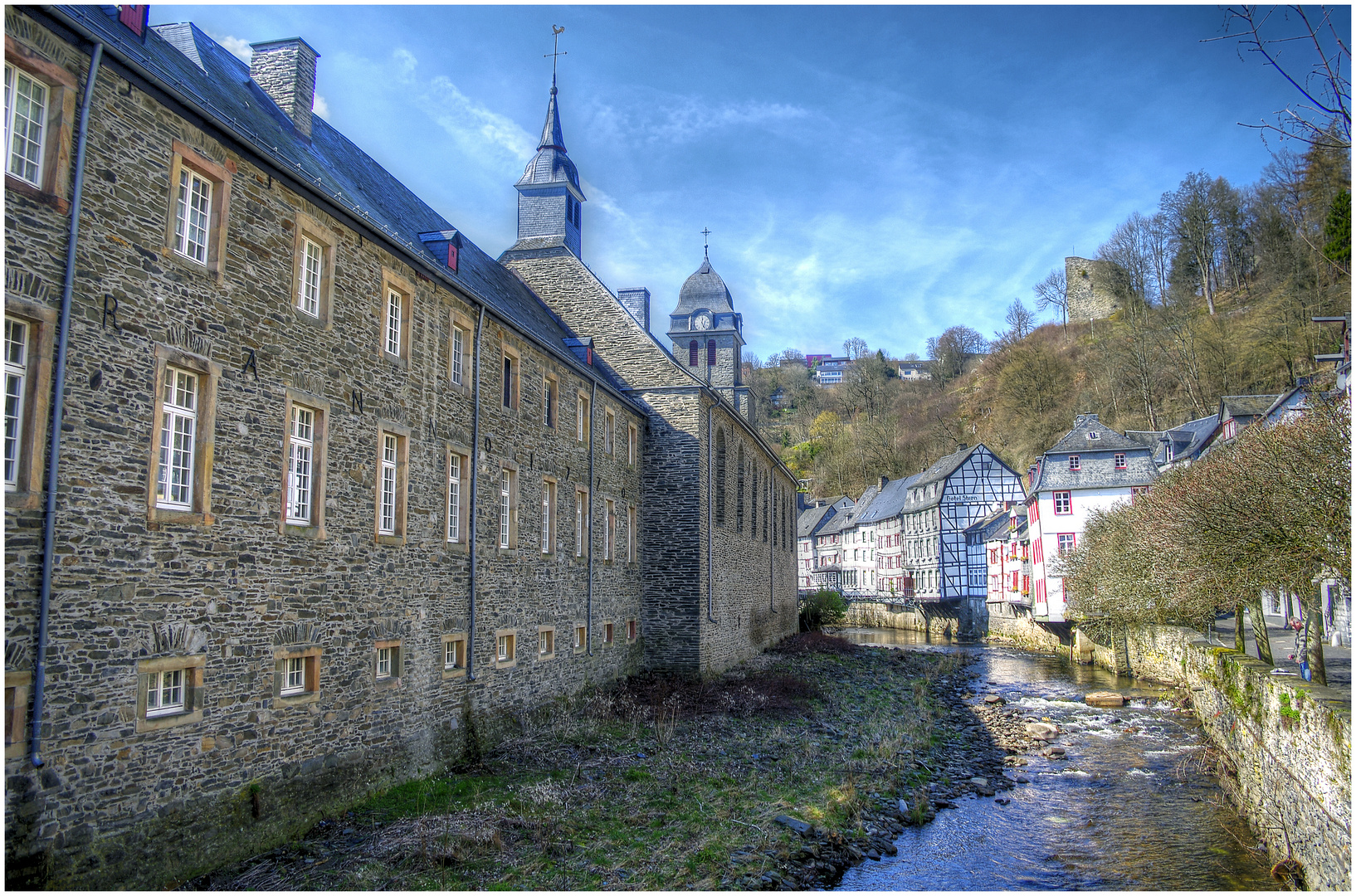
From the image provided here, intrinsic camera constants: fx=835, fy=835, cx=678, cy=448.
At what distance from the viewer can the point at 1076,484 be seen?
38.9 meters

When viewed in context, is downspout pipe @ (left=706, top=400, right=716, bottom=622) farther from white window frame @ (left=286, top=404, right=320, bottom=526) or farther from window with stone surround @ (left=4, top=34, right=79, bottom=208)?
window with stone surround @ (left=4, top=34, right=79, bottom=208)

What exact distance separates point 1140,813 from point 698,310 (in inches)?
1293

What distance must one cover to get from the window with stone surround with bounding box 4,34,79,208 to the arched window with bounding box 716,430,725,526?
19.4 m

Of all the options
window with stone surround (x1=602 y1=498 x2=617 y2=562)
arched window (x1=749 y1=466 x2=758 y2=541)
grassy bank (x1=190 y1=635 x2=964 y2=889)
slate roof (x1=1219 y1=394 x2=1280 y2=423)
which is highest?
slate roof (x1=1219 y1=394 x2=1280 y2=423)

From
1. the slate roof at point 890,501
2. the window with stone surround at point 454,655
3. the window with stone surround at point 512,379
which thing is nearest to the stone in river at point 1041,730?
the window with stone surround at point 454,655

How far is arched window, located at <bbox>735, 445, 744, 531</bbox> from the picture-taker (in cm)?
2809

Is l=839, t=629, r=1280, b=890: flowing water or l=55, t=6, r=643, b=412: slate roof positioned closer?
l=55, t=6, r=643, b=412: slate roof

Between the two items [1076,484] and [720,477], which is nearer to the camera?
[720,477]

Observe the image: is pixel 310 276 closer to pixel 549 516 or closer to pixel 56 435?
pixel 56 435

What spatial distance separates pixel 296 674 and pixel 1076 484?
37327mm

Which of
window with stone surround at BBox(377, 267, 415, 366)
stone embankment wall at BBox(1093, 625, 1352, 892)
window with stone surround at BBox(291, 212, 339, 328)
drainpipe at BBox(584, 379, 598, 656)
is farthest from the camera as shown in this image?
drainpipe at BBox(584, 379, 598, 656)

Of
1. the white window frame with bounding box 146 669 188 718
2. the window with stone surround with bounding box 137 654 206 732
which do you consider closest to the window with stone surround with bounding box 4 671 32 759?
the window with stone surround with bounding box 137 654 206 732

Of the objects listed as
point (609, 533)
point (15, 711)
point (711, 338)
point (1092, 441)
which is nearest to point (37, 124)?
point (15, 711)

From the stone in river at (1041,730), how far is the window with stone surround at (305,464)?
52.1 ft
